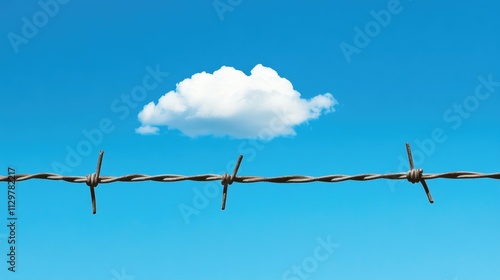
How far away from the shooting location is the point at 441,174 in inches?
103

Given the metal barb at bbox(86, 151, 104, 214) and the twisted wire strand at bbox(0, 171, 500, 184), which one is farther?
the metal barb at bbox(86, 151, 104, 214)

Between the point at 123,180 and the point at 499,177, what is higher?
the point at 123,180

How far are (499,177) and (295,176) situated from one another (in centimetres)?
80

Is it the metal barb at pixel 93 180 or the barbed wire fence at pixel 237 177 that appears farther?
the metal barb at pixel 93 180

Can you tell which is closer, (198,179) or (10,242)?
(198,179)

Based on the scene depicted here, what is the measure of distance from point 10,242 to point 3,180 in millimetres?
1349

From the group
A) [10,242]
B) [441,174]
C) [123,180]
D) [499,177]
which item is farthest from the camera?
[10,242]

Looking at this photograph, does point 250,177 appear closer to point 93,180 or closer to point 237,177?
point 237,177

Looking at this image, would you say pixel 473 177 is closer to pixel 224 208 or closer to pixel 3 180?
pixel 224 208

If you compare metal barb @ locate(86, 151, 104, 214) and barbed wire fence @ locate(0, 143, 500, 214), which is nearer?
barbed wire fence @ locate(0, 143, 500, 214)

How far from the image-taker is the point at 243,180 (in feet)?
8.95

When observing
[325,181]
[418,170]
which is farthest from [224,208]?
[418,170]

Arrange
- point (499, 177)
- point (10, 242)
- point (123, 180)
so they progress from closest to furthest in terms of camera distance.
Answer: point (499, 177), point (123, 180), point (10, 242)

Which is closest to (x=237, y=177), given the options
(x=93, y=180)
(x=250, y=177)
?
(x=250, y=177)
